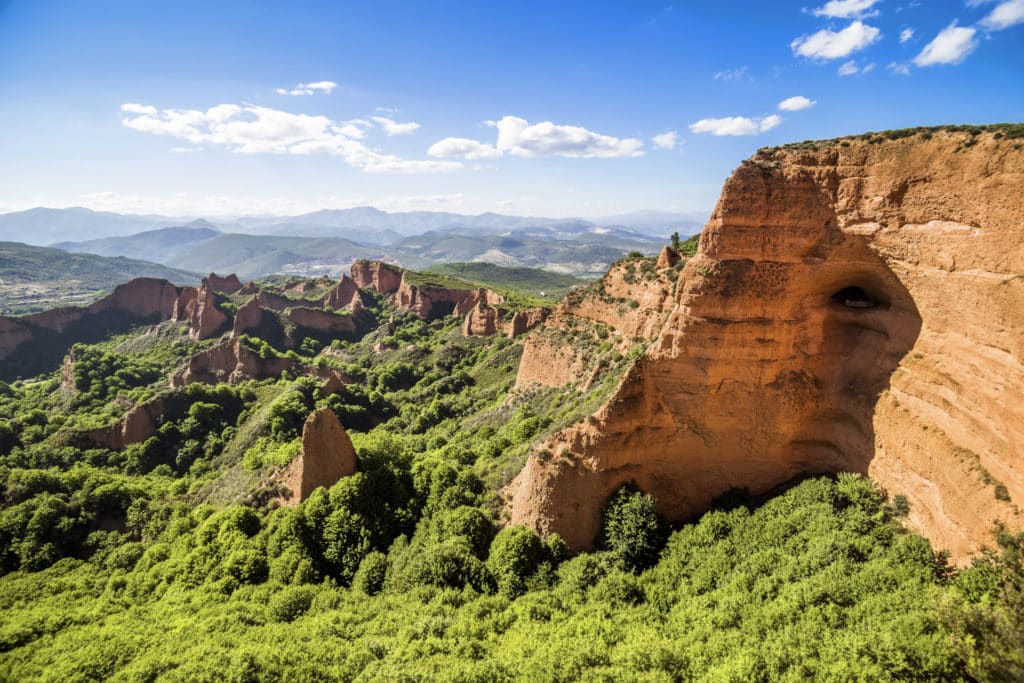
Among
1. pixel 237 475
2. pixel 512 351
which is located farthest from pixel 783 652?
pixel 512 351

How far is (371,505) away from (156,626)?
1151 centimetres

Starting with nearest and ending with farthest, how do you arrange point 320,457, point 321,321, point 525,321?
point 320,457 → point 525,321 → point 321,321

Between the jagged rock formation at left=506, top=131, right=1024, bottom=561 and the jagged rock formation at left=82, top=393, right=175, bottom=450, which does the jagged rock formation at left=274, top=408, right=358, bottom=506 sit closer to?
the jagged rock formation at left=506, top=131, right=1024, bottom=561

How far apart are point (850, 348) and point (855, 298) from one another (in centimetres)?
271

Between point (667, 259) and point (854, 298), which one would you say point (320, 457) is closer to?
point (667, 259)

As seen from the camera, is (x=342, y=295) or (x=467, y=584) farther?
(x=342, y=295)

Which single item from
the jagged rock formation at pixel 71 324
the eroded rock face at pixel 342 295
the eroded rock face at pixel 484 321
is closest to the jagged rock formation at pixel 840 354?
the eroded rock face at pixel 484 321

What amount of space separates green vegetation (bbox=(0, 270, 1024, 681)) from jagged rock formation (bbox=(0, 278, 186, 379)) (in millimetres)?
74358

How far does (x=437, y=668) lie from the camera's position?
1805 centimetres

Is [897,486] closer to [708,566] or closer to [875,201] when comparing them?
[708,566]

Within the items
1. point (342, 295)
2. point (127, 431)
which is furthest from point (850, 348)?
point (342, 295)

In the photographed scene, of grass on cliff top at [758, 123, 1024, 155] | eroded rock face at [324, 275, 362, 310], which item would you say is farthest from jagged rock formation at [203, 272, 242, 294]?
grass on cliff top at [758, 123, 1024, 155]

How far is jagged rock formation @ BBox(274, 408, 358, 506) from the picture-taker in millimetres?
30750

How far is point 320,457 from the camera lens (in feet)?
102
